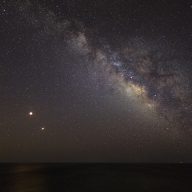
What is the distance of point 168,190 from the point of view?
125ft

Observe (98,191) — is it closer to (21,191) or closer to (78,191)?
(78,191)

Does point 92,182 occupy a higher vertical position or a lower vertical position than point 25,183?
higher

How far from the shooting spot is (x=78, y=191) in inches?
1406

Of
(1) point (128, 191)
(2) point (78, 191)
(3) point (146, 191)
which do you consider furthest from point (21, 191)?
(3) point (146, 191)

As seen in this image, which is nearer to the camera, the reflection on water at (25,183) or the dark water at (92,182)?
the reflection on water at (25,183)

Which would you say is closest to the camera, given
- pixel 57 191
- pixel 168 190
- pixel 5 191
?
pixel 5 191

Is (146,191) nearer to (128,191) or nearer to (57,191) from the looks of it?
(128,191)

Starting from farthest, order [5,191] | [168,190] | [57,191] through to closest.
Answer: [168,190] < [57,191] < [5,191]

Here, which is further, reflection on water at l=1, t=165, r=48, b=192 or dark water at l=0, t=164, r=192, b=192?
dark water at l=0, t=164, r=192, b=192

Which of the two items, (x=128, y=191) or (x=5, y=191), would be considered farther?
(x=128, y=191)

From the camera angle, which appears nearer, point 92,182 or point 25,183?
point 25,183

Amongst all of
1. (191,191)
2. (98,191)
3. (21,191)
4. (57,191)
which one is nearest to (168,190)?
(191,191)

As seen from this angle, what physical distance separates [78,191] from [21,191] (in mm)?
6063

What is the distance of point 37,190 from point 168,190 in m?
14.9
